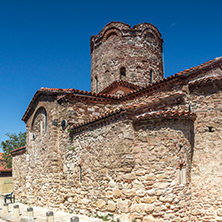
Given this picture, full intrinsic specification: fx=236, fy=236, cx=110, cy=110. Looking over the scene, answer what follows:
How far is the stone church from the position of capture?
6.38 metres

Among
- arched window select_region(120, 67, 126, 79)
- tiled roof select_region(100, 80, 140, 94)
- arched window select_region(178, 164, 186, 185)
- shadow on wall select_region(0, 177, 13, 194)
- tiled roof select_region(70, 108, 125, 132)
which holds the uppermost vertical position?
arched window select_region(120, 67, 126, 79)

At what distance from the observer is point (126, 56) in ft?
44.0

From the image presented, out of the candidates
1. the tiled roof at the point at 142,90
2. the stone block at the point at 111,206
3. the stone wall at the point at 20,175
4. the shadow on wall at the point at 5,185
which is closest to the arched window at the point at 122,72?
A: the tiled roof at the point at 142,90

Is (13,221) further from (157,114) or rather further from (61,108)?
(157,114)

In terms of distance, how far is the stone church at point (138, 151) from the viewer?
20.9 feet

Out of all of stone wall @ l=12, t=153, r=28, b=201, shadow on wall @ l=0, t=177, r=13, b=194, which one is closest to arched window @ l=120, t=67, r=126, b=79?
stone wall @ l=12, t=153, r=28, b=201

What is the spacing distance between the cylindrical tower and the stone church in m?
3.37

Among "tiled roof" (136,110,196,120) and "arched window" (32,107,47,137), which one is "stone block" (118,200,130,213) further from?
"arched window" (32,107,47,137)

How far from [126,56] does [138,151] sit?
7.98 m

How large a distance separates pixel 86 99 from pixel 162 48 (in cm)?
770

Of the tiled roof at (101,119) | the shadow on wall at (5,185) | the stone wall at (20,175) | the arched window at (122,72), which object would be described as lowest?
the shadow on wall at (5,185)

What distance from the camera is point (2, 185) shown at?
60.5 feet

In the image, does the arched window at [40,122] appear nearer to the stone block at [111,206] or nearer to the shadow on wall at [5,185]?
the stone block at [111,206]

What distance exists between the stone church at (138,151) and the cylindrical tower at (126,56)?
3.37 m
